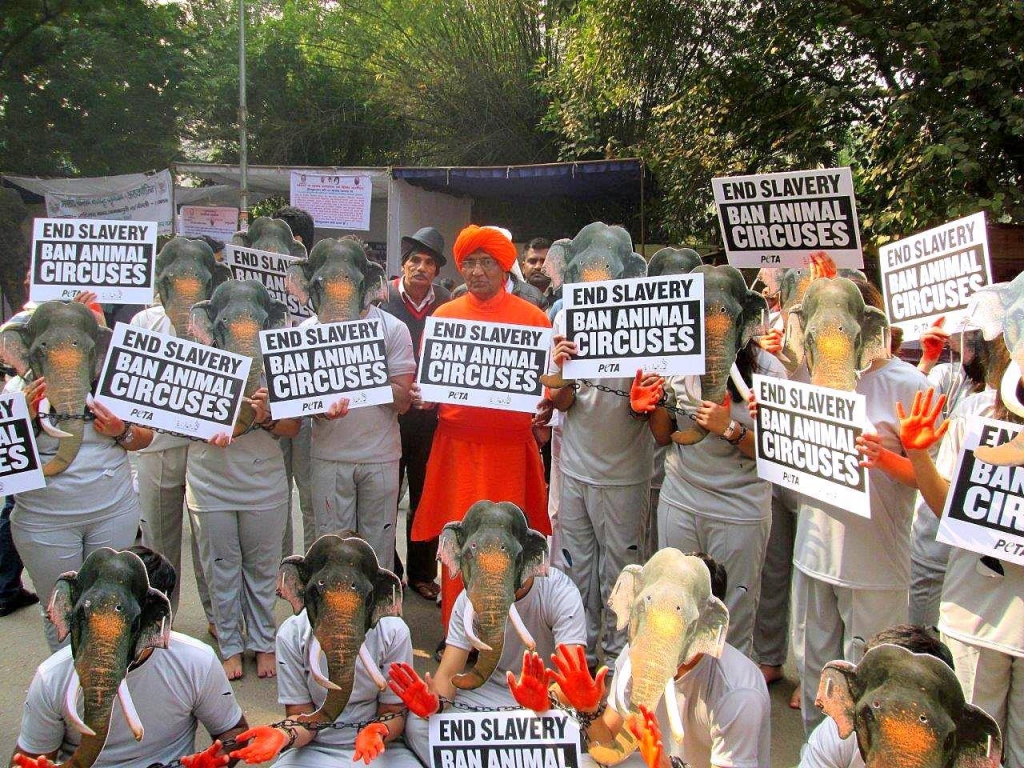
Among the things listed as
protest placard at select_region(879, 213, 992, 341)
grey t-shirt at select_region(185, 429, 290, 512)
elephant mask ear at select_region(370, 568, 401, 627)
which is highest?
protest placard at select_region(879, 213, 992, 341)

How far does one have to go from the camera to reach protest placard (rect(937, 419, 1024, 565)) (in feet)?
8.96

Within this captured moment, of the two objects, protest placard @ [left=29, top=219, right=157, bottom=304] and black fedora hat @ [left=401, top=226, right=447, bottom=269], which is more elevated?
black fedora hat @ [left=401, top=226, right=447, bottom=269]

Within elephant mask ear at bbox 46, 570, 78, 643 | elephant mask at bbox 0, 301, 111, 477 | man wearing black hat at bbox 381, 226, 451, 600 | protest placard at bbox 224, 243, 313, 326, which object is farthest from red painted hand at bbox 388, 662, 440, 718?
protest placard at bbox 224, 243, 313, 326

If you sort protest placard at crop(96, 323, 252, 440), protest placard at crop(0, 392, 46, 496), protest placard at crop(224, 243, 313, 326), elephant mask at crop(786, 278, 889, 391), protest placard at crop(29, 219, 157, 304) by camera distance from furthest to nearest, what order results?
protest placard at crop(224, 243, 313, 326) → protest placard at crop(29, 219, 157, 304) → protest placard at crop(96, 323, 252, 440) → protest placard at crop(0, 392, 46, 496) → elephant mask at crop(786, 278, 889, 391)

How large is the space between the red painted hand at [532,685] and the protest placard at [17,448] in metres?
2.14

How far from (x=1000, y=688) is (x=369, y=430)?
2948mm

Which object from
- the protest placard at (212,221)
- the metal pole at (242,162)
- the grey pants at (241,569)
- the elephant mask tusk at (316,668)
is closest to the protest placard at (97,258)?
the grey pants at (241,569)

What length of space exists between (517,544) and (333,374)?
1.50 meters

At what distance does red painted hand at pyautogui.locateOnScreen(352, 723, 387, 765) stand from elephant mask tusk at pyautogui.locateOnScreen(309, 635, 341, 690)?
191mm

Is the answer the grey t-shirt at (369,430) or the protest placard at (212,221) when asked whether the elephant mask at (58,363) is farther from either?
the protest placard at (212,221)

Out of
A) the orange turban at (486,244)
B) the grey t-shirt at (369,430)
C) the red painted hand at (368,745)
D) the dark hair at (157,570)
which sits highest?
the orange turban at (486,244)

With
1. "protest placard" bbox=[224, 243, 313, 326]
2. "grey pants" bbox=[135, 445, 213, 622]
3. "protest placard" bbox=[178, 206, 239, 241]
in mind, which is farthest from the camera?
"protest placard" bbox=[178, 206, 239, 241]

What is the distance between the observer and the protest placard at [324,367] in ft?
13.9

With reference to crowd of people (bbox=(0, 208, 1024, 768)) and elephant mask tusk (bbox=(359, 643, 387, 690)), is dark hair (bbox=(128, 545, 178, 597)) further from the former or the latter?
elephant mask tusk (bbox=(359, 643, 387, 690))
